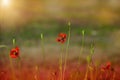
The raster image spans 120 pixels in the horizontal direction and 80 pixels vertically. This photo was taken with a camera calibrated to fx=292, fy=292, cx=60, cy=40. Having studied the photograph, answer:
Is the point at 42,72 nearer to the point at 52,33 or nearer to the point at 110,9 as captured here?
the point at 52,33

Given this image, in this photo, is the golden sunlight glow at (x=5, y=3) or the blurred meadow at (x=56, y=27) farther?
the golden sunlight glow at (x=5, y=3)

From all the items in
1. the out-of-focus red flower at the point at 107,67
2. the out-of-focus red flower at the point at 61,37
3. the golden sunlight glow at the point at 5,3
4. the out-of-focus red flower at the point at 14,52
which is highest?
the golden sunlight glow at the point at 5,3

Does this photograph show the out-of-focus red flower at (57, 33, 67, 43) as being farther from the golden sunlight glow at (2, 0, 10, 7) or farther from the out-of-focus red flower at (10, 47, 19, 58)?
the golden sunlight glow at (2, 0, 10, 7)

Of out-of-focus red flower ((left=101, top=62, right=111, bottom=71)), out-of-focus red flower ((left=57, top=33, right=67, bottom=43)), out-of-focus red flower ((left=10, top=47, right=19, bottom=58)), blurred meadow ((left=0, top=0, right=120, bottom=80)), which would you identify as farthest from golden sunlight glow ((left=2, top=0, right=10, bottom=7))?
out-of-focus red flower ((left=101, top=62, right=111, bottom=71))

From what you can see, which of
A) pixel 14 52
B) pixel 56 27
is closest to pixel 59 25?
pixel 56 27

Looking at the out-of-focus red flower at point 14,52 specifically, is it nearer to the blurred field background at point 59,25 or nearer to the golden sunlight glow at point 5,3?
the blurred field background at point 59,25

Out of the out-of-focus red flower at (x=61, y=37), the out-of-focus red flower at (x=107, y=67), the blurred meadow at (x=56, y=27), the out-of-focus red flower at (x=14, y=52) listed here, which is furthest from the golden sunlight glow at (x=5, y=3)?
the out-of-focus red flower at (x=107, y=67)

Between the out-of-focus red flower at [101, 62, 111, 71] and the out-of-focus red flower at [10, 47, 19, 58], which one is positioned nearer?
the out-of-focus red flower at [101, 62, 111, 71]
